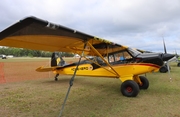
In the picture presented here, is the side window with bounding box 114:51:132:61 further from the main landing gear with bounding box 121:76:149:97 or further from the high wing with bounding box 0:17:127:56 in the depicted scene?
the main landing gear with bounding box 121:76:149:97

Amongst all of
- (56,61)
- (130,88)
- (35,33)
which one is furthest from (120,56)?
(56,61)

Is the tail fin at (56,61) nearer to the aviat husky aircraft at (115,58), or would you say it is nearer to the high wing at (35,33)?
the aviat husky aircraft at (115,58)

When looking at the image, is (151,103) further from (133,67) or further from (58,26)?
(58,26)

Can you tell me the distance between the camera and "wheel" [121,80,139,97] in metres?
5.48

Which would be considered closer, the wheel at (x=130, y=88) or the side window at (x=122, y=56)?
the wheel at (x=130, y=88)

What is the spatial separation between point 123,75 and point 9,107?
4.53 meters

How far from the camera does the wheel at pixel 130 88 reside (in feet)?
18.0

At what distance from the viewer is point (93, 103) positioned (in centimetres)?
483

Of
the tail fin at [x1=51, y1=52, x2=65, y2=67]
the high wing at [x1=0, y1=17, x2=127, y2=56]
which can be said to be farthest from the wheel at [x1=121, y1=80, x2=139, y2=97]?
the tail fin at [x1=51, y1=52, x2=65, y2=67]

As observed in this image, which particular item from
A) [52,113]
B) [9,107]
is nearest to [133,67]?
[52,113]

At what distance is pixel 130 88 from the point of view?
18.5 ft

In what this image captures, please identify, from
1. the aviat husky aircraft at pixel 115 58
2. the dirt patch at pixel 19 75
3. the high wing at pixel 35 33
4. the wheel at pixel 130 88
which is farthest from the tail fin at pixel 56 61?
the wheel at pixel 130 88

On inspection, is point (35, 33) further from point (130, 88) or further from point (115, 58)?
point (115, 58)

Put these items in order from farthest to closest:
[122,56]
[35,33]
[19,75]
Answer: [19,75], [122,56], [35,33]
